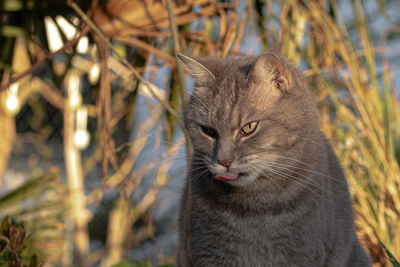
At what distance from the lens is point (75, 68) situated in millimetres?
2730

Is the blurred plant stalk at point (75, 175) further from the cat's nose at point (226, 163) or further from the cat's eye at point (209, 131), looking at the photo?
the cat's nose at point (226, 163)

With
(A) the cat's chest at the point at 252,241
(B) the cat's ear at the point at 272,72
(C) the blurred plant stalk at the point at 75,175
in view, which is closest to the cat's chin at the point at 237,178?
(A) the cat's chest at the point at 252,241

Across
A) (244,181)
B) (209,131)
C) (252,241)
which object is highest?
(209,131)

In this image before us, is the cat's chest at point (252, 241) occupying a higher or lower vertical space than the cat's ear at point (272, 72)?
lower

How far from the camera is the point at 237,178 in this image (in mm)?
1145

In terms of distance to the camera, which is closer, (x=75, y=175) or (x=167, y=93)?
(x=167, y=93)

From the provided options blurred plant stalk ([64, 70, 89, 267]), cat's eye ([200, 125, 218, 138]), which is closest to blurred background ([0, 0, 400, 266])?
blurred plant stalk ([64, 70, 89, 267])

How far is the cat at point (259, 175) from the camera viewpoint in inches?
45.9

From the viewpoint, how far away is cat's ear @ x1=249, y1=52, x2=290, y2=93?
3.74 ft

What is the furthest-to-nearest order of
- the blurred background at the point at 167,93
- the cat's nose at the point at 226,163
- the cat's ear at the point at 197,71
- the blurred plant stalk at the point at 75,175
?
the blurred plant stalk at the point at 75,175, the blurred background at the point at 167,93, the cat's ear at the point at 197,71, the cat's nose at the point at 226,163

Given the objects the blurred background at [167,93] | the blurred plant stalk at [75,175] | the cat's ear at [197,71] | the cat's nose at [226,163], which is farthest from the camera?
the blurred plant stalk at [75,175]

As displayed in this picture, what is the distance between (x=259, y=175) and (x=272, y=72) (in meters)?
0.28

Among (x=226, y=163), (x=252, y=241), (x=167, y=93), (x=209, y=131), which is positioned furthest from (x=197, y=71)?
(x=167, y=93)

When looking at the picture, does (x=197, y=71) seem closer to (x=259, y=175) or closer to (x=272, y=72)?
(x=272, y=72)
